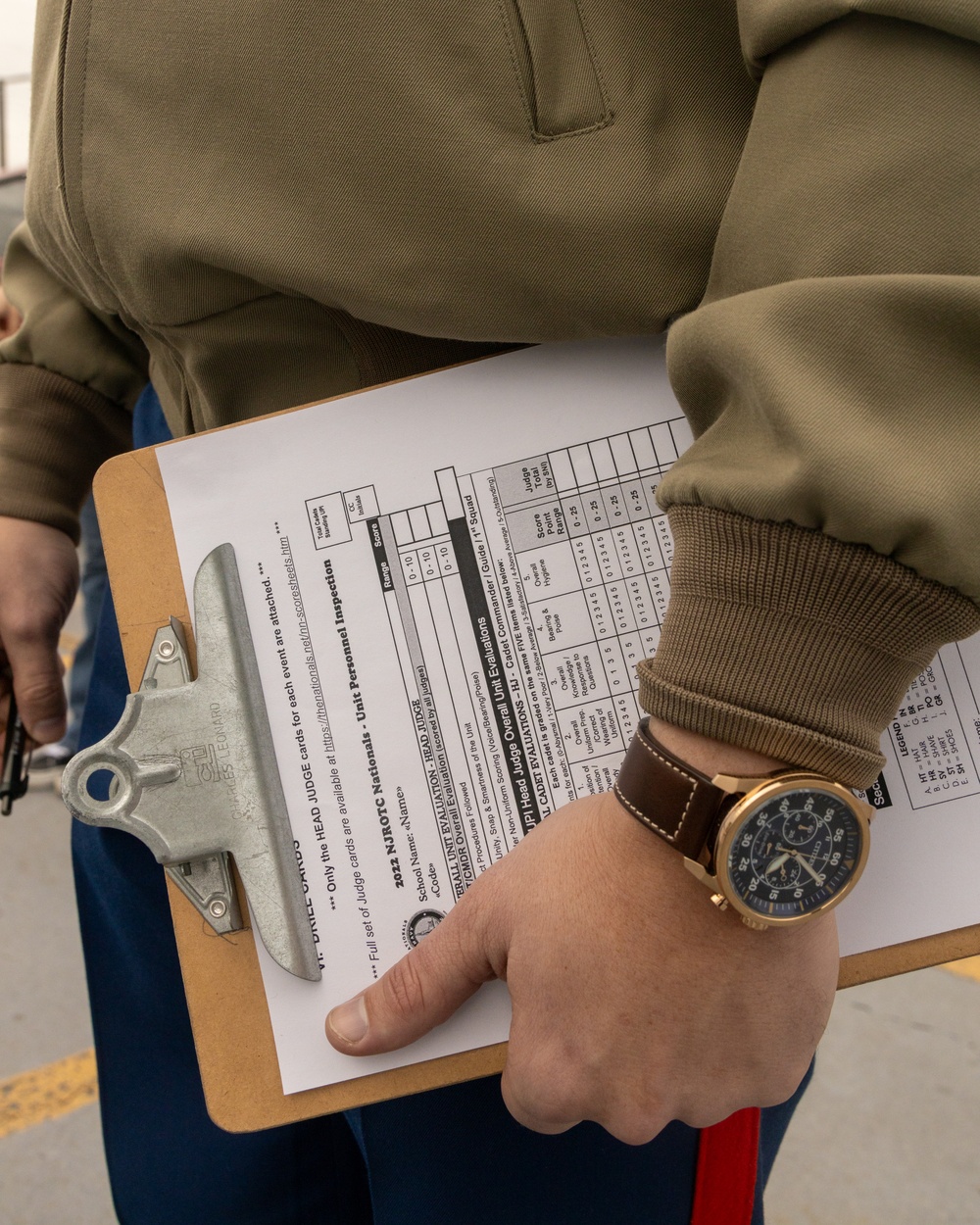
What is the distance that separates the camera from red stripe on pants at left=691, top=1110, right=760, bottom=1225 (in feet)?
2.25

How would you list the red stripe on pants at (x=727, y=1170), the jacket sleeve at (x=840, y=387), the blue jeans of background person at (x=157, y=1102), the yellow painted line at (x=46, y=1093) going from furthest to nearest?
1. the yellow painted line at (x=46, y=1093)
2. the blue jeans of background person at (x=157, y=1102)
3. the red stripe on pants at (x=727, y=1170)
4. the jacket sleeve at (x=840, y=387)

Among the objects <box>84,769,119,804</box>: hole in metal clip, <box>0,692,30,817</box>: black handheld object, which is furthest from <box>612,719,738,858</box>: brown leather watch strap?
<box>0,692,30,817</box>: black handheld object

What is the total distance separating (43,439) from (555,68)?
64 centimetres

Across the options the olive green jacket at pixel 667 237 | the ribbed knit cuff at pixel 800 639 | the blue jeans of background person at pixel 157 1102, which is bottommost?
the blue jeans of background person at pixel 157 1102

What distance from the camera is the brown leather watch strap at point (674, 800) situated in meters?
0.47

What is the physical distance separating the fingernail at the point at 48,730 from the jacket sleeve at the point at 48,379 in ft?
0.72

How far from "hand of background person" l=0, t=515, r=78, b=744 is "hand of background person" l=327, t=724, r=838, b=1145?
0.64 meters

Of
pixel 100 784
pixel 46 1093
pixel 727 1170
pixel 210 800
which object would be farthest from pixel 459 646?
pixel 46 1093

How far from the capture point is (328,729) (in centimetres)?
67

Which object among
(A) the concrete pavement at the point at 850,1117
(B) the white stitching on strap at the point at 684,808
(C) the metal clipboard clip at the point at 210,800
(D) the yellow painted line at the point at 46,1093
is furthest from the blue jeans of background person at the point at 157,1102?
(D) the yellow painted line at the point at 46,1093

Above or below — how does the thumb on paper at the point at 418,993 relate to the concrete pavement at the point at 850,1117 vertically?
above

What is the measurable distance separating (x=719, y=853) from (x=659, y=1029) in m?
0.11

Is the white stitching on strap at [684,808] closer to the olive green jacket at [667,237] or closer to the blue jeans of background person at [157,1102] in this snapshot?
the olive green jacket at [667,237]

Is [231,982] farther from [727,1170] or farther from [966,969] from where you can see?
[966,969]
